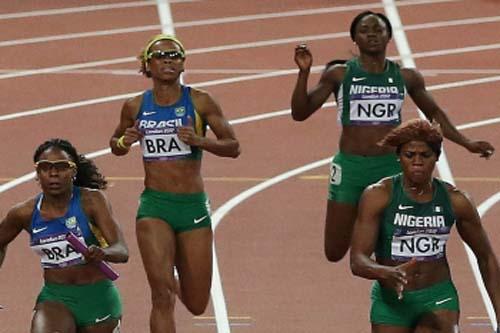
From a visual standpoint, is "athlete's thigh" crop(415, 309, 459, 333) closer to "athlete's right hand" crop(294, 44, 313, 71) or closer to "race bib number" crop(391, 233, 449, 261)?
"race bib number" crop(391, 233, 449, 261)

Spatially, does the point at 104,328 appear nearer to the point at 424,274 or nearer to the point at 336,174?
the point at 424,274

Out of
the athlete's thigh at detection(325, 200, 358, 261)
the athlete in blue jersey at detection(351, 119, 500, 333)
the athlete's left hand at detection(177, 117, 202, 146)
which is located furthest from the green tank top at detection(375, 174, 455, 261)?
the athlete's thigh at detection(325, 200, 358, 261)

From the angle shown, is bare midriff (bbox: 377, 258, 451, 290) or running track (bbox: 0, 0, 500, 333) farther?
running track (bbox: 0, 0, 500, 333)

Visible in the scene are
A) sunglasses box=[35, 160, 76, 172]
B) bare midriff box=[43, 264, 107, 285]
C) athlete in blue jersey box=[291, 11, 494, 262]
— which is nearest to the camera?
sunglasses box=[35, 160, 76, 172]

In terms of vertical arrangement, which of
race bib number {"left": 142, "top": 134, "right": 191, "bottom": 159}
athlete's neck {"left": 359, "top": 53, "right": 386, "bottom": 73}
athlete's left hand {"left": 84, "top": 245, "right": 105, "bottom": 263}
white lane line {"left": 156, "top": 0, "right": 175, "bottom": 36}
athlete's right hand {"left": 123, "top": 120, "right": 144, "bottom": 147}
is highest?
white lane line {"left": 156, "top": 0, "right": 175, "bottom": 36}

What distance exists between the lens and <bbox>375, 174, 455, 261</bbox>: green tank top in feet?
34.3

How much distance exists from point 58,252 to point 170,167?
1.40 meters

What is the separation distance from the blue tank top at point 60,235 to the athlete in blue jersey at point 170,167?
108 cm

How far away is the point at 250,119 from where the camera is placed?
20.8 meters

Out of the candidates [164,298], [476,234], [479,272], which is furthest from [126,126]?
[479,272]

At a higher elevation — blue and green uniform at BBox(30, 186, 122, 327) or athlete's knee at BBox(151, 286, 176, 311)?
blue and green uniform at BBox(30, 186, 122, 327)

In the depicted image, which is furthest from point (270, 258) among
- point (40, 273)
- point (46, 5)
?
point (46, 5)

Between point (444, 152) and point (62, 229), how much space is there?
29.8 feet

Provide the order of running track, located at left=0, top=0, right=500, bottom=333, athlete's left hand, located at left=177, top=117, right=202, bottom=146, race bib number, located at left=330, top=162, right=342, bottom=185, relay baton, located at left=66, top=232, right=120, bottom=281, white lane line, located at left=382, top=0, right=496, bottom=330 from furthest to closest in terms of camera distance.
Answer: white lane line, located at left=382, top=0, right=496, bottom=330 → running track, located at left=0, top=0, right=500, bottom=333 → race bib number, located at left=330, top=162, right=342, bottom=185 → athlete's left hand, located at left=177, top=117, right=202, bottom=146 → relay baton, located at left=66, top=232, right=120, bottom=281
